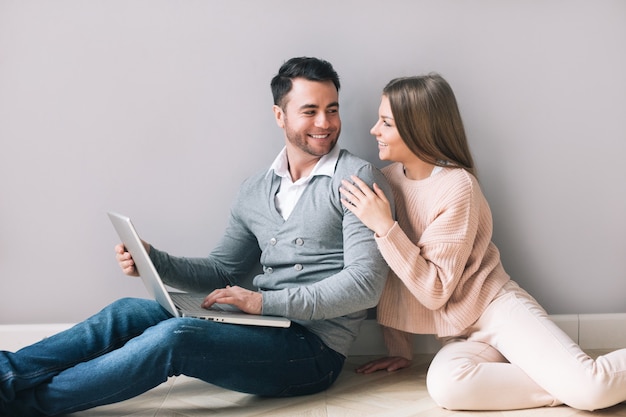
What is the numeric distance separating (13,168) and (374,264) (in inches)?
47.0

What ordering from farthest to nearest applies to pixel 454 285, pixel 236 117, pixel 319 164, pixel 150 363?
pixel 236 117 < pixel 319 164 < pixel 454 285 < pixel 150 363

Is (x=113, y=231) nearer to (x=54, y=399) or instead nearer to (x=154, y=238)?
(x=154, y=238)

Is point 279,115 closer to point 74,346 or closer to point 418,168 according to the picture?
point 418,168

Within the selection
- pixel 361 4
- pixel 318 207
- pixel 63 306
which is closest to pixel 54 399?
pixel 63 306

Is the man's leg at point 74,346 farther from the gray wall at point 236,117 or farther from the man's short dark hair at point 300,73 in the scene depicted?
the man's short dark hair at point 300,73

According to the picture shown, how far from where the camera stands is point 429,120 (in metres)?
2.15

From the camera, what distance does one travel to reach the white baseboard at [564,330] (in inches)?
97.3

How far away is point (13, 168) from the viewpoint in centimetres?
245

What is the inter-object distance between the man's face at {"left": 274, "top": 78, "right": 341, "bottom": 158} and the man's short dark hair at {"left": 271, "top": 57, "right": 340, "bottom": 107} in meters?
0.01

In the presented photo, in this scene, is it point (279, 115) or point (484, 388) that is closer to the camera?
point (484, 388)

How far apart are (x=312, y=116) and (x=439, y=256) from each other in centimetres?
52

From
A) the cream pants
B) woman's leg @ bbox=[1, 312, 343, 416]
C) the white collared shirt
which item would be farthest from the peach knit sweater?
woman's leg @ bbox=[1, 312, 343, 416]

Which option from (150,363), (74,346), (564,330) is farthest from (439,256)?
(74,346)

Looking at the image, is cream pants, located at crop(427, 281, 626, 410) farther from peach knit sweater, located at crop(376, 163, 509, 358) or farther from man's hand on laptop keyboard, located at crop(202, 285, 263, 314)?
man's hand on laptop keyboard, located at crop(202, 285, 263, 314)
